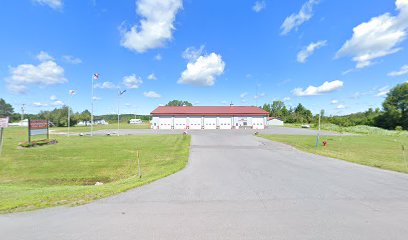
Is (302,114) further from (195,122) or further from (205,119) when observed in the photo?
(195,122)

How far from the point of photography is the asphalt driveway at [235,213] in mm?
3740

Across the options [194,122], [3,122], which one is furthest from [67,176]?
[194,122]

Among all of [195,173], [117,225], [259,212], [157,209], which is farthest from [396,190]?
[117,225]

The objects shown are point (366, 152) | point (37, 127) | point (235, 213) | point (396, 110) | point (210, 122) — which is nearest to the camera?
point (235, 213)

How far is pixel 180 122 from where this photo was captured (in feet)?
159

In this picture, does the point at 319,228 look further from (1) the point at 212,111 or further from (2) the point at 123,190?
(1) the point at 212,111

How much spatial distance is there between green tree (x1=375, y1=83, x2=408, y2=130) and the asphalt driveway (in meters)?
76.6

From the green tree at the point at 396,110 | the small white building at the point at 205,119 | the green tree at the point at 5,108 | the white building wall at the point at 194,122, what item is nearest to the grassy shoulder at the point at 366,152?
the small white building at the point at 205,119

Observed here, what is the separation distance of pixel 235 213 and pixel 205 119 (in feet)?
145

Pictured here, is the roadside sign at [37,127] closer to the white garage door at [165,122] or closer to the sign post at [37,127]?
the sign post at [37,127]

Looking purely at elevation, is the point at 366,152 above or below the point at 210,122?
below

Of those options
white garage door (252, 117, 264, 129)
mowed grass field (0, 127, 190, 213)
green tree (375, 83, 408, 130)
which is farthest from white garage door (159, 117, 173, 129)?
green tree (375, 83, 408, 130)

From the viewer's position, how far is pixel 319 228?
3951 mm

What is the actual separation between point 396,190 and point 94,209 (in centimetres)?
933
